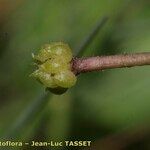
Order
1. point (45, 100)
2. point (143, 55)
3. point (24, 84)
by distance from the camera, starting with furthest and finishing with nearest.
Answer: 1. point (24, 84)
2. point (45, 100)
3. point (143, 55)

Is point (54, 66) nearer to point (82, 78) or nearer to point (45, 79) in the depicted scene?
point (45, 79)

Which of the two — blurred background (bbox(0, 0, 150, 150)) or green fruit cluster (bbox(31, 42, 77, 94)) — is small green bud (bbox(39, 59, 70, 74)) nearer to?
green fruit cluster (bbox(31, 42, 77, 94))

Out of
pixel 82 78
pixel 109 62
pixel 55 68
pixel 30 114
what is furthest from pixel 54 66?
pixel 82 78

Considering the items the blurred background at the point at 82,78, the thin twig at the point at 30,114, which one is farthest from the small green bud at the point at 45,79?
the blurred background at the point at 82,78

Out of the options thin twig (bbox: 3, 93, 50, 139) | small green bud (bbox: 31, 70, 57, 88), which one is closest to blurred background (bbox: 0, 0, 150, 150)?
thin twig (bbox: 3, 93, 50, 139)

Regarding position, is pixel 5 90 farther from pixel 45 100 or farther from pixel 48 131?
pixel 45 100

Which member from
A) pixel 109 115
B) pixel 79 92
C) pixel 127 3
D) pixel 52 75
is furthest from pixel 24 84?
pixel 52 75

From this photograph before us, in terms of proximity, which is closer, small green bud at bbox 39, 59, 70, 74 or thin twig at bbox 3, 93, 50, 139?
small green bud at bbox 39, 59, 70, 74
